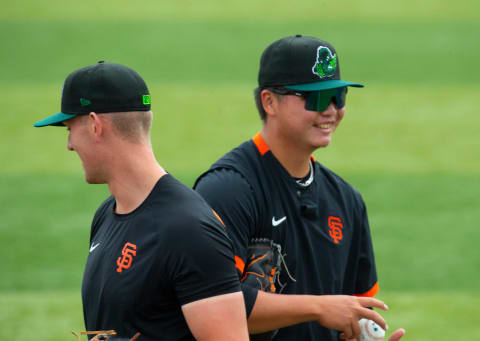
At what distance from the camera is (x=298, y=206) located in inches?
151

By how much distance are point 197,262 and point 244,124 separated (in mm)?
12068

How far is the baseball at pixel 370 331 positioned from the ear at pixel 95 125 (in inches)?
60.0

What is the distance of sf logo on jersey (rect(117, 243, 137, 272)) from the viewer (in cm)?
291

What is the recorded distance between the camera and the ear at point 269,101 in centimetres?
397

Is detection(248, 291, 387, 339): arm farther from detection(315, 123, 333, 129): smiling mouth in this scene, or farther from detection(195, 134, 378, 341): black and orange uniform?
detection(315, 123, 333, 129): smiling mouth

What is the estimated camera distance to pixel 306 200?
3.88 metres

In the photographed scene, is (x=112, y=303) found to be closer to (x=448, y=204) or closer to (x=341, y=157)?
(x=448, y=204)

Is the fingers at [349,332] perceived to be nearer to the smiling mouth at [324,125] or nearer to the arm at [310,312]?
the arm at [310,312]

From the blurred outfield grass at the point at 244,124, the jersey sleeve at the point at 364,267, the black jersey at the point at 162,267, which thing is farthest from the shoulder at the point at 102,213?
the blurred outfield grass at the point at 244,124

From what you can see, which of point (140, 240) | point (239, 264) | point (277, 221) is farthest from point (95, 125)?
point (277, 221)

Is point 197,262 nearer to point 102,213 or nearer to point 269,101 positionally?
point 102,213

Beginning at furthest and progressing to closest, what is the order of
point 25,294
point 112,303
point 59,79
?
point 59,79
point 25,294
point 112,303

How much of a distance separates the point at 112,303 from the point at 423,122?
12.5m

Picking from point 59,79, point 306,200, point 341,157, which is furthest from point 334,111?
point 59,79
